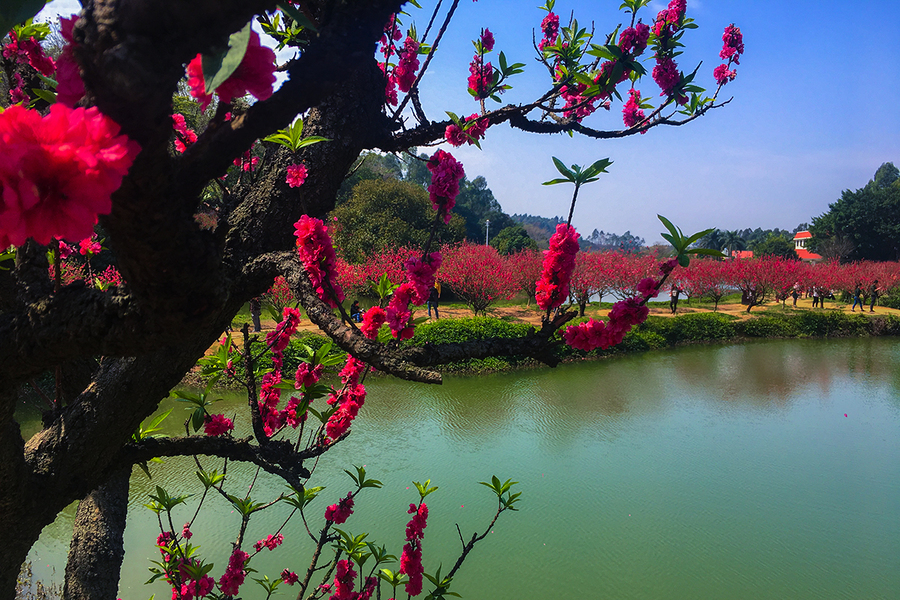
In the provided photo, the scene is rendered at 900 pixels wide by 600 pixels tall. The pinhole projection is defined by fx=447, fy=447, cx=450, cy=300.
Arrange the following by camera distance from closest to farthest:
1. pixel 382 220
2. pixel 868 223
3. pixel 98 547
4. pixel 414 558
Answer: pixel 98 547 → pixel 414 558 → pixel 382 220 → pixel 868 223

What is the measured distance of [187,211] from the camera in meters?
0.63

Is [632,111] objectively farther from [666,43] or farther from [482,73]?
[482,73]

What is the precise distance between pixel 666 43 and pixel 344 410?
2.37m

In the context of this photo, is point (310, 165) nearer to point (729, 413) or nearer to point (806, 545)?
point (806, 545)

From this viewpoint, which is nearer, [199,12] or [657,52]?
[199,12]

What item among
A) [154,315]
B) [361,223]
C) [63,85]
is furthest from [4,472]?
[361,223]

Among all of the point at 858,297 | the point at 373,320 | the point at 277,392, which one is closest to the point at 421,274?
the point at 373,320

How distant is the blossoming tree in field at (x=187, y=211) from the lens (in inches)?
18.6

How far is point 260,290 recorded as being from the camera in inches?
49.9

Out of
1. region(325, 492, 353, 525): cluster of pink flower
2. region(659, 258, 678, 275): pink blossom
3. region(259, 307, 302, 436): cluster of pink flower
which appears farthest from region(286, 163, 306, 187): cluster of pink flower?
region(325, 492, 353, 525): cluster of pink flower

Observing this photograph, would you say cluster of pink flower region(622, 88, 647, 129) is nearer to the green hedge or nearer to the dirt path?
the green hedge

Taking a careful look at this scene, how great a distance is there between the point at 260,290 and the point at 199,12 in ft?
2.86

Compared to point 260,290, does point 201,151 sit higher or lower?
higher

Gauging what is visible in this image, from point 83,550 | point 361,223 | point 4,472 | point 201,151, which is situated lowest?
point 83,550
